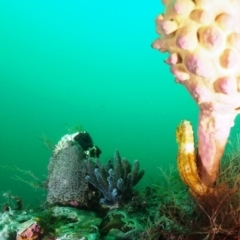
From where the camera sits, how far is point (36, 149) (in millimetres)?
46125

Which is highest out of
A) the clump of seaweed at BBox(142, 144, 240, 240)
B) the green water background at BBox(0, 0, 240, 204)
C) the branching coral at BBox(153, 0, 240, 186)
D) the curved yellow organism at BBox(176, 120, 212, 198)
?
the green water background at BBox(0, 0, 240, 204)

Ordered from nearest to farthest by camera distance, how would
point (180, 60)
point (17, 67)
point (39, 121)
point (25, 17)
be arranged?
point (180, 60)
point (39, 121)
point (17, 67)
point (25, 17)

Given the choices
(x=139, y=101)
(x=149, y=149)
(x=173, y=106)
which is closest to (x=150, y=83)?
(x=139, y=101)

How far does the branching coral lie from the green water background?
48.3 m

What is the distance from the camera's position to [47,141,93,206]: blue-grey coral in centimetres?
446

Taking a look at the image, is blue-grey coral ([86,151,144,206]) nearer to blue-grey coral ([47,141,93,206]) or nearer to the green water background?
blue-grey coral ([47,141,93,206])

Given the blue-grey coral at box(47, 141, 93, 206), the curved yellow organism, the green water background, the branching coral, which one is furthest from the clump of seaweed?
the green water background

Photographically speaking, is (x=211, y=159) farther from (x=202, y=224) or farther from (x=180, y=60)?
(x=180, y=60)

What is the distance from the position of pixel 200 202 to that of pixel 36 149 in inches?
1781

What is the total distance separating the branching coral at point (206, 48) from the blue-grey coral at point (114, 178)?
209 cm

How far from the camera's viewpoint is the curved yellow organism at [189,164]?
266 cm

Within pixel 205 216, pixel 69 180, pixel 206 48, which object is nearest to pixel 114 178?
pixel 69 180

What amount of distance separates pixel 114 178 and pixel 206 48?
8.57ft

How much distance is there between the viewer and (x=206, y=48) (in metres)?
2.09
